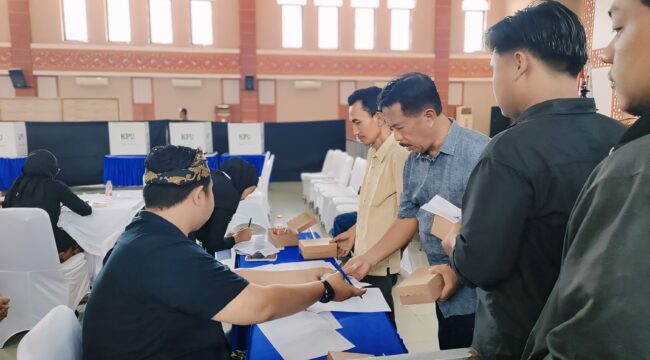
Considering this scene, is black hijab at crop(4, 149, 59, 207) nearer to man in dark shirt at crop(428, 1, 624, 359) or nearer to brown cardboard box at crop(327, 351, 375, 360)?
brown cardboard box at crop(327, 351, 375, 360)

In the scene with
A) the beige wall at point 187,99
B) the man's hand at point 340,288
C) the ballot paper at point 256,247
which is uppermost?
the beige wall at point 187,99

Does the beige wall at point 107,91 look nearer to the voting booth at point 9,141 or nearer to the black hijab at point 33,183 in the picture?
the voting booth at point 9,141

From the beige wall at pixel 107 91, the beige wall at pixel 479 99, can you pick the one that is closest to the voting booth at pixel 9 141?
the beige wall at pixel 107 91

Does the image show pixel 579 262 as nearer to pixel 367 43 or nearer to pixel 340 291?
pixel 340 291

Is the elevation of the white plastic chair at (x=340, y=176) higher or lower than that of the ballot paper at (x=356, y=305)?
lower

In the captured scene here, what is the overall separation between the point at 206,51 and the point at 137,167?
5.97 metres

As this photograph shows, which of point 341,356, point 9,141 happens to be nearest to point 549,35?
point 341,356

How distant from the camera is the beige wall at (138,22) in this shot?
10.7 m

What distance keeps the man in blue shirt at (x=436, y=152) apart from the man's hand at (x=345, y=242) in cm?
64

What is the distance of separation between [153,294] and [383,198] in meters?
1.06

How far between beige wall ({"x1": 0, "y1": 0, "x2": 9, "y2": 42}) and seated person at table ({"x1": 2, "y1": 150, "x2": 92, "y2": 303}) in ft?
33.0

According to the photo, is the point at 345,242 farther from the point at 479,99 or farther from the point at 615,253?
the point at 479,99

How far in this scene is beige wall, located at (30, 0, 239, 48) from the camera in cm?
1072

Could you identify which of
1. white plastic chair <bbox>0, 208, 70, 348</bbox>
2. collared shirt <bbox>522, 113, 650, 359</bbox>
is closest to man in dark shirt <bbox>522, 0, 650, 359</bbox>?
collared shirt <bbox>522, 113, 650, 359</bbox>
